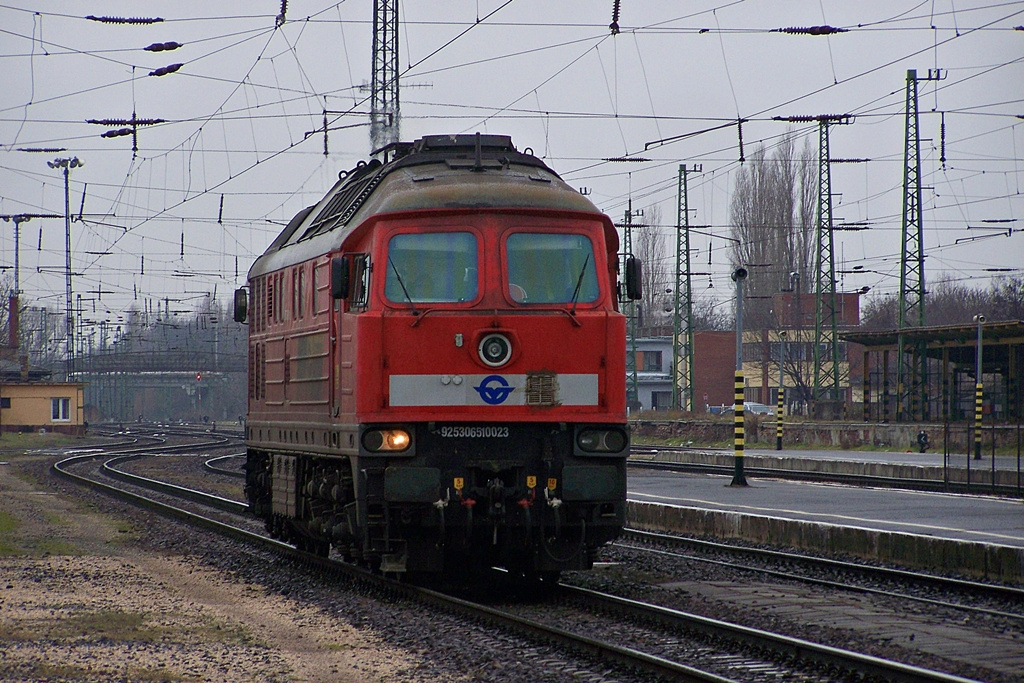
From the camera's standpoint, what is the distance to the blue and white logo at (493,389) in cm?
1112

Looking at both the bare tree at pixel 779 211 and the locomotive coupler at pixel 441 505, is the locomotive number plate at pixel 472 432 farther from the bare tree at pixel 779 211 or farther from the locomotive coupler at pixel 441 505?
the bare tree at pixel 779 211

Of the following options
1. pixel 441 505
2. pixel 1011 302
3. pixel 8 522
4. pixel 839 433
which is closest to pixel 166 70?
pixel 8 522

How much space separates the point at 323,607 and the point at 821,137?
135 feet

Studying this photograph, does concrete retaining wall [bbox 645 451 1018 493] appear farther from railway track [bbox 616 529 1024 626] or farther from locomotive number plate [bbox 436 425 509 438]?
locomotive number plate [bbox 436 425 509 438]

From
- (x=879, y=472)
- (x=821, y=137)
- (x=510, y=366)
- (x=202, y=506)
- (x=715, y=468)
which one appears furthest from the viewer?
(x=821, y=137)

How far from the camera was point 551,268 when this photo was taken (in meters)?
11.5

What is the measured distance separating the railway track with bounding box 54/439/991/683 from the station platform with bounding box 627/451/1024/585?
4460mm

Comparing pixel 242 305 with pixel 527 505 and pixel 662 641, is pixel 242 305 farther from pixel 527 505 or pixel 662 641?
pixel 662 641

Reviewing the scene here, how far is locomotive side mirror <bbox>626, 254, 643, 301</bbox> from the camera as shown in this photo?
1170 centimetres

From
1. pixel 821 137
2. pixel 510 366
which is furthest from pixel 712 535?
pixel 821 137

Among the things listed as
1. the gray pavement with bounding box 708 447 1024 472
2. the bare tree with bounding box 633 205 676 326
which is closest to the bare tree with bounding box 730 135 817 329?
the bare tree with bounding box 633 205 676 326

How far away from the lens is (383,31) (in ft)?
102

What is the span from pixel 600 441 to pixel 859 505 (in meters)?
9.45

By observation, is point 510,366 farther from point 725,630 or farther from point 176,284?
point 176,284
